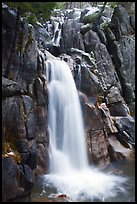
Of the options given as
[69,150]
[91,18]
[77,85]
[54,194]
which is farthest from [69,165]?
[91,18]

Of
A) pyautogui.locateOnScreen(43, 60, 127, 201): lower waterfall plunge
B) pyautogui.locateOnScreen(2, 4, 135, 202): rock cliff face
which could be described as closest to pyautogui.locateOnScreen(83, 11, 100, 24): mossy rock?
pyautogui.locateOnScreen(2, 4, 135, 202): rock cliff face

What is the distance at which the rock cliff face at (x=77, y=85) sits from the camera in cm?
1231

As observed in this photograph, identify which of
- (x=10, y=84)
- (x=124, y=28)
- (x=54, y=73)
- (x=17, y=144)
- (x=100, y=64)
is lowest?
(x=17, y=144)

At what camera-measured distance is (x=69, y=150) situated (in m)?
16.3

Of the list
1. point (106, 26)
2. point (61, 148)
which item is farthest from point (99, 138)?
point (106, 26)

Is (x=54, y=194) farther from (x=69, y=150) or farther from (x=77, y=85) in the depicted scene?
(x=77, y=85)

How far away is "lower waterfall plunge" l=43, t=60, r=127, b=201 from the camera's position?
13.1 m

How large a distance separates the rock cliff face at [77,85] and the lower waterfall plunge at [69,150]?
61cm

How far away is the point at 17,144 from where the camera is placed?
12.3 meters

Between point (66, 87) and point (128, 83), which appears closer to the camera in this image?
point (66, 87)

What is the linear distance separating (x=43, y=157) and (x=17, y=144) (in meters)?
2.98

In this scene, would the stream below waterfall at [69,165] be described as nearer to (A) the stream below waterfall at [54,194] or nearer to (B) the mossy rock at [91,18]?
(A) the stream below waterfall at [54,194]

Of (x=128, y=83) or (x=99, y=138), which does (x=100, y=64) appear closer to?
(x=128, y=83)

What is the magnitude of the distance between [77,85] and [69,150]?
16.9 feet
